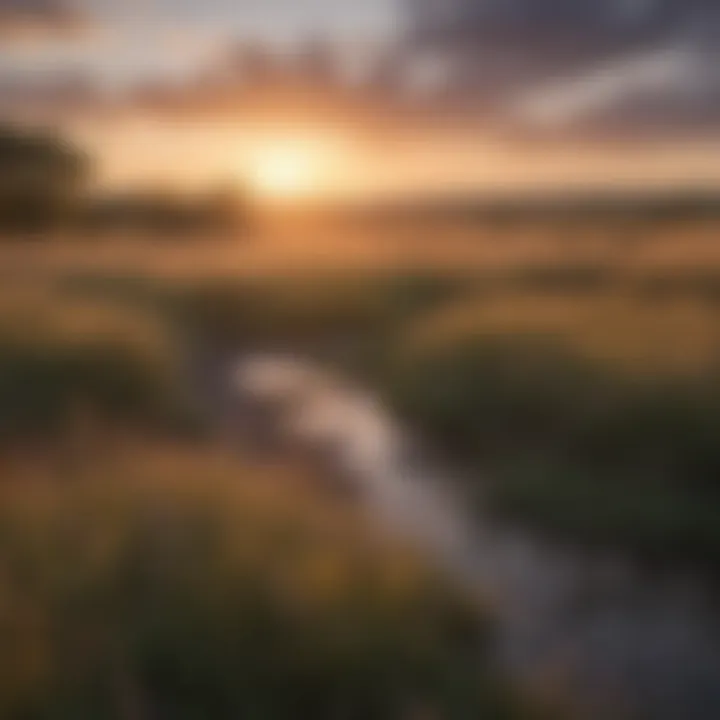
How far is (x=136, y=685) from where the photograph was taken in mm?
3352

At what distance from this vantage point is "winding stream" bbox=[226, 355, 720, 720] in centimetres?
354

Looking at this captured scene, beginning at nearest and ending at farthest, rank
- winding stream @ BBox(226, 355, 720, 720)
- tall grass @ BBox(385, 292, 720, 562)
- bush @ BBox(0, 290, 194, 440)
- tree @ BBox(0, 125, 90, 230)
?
winding stream @ BBox(226, 355, 720, 720) < tall grass @ BBox(385, 292, 720, 562) < bush @ BBox(0, 290, 194, 440) < tree @ BBox(0, 125, 90, 230)

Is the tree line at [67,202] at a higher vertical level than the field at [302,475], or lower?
higher

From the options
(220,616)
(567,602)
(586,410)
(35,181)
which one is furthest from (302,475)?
(35,181)

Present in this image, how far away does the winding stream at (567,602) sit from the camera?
354 centimetres

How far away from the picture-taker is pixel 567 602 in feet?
13.6

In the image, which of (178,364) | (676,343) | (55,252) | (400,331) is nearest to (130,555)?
(178,364)

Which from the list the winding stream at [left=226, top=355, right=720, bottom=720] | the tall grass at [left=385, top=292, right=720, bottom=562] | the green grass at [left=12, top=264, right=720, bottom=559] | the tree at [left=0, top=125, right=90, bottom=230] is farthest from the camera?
the tree at [left=0, top=125, right=90, bottom=230]

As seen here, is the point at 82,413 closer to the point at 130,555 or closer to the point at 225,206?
the point at 130,555

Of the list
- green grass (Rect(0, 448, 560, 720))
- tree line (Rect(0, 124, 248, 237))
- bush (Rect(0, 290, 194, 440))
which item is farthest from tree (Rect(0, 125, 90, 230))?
green grass (Rect(0, 448, 560, 720))

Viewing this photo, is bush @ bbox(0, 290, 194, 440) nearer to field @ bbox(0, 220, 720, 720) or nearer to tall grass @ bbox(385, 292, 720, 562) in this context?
field @ bbox(0, 220, 720, 720)

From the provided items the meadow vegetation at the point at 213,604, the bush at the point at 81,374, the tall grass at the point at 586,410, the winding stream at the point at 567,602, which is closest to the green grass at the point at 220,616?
the meadow vegetation at the point at 213,604

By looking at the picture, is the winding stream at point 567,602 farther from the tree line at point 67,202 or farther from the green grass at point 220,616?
the tree line at point 67,202

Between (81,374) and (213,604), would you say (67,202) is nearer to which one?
(81,374)
